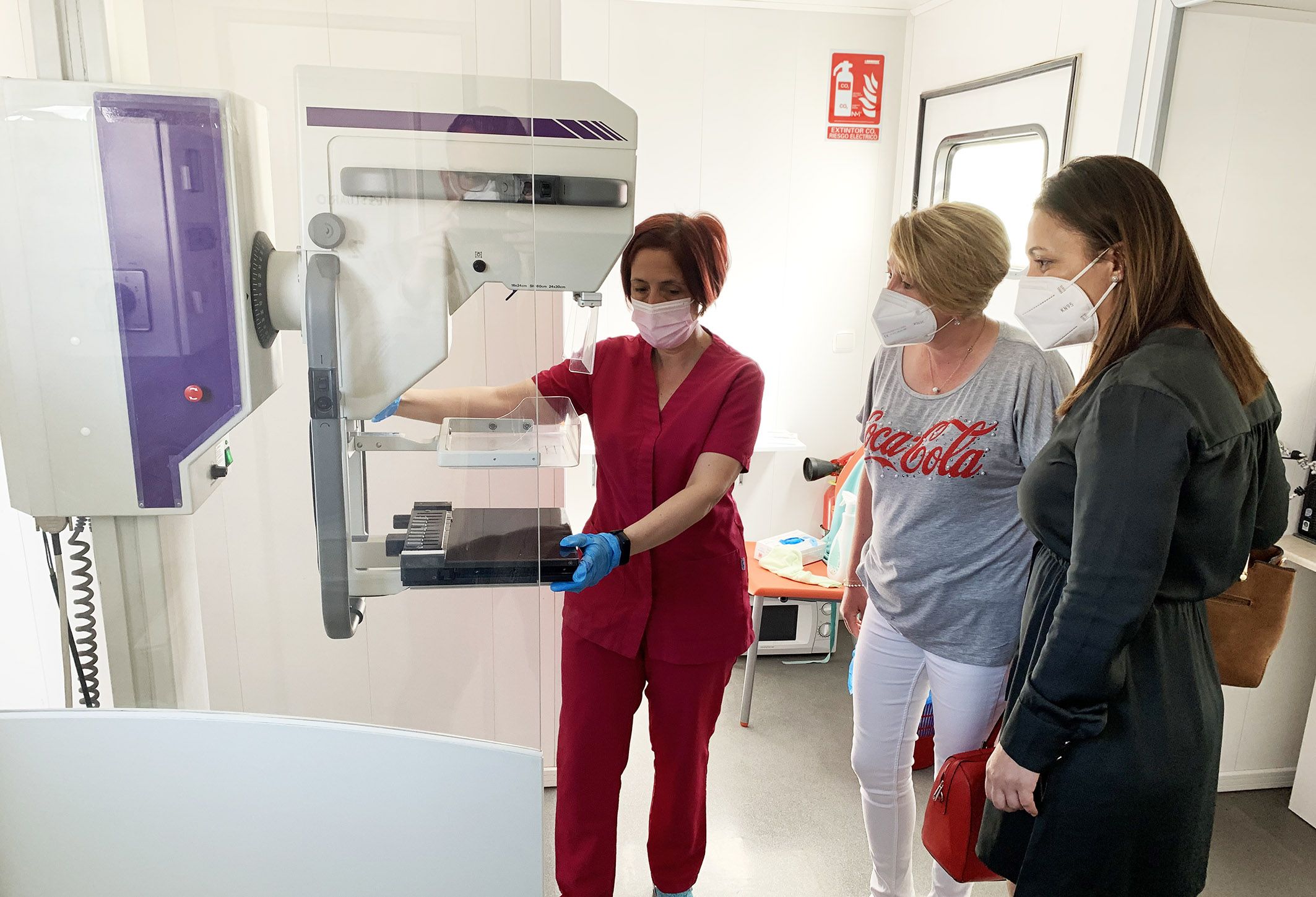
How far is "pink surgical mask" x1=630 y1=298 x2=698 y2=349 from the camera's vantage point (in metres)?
1.61

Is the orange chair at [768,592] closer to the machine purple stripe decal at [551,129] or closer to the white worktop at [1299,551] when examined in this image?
the white worktop at [1299,551]

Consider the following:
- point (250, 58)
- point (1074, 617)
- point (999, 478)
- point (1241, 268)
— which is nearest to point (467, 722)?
point (250, 58)

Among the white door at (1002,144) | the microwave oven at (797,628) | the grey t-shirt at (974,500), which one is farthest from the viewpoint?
the microwave oven at (797,628)

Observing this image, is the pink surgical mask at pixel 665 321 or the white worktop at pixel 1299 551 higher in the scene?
the pink surgical mask at pixel 665 321

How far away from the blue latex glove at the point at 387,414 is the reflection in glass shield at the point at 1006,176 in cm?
236

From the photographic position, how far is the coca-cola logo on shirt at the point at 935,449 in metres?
1.58

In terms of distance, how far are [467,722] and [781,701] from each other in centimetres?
231

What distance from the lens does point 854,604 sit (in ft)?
6.70

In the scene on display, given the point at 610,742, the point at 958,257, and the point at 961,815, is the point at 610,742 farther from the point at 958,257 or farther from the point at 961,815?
the point at 958,257

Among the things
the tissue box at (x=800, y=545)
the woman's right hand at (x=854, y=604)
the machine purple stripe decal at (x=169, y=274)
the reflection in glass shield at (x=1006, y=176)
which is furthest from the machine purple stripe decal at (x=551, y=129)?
the tissue box at (x=800, y=545)

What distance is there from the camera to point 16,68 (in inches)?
32.4

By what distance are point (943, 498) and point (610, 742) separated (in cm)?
80

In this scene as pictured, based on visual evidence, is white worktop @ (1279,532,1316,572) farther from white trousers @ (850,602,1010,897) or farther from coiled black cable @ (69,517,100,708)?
coiled black cable @ (69,517,100,708)

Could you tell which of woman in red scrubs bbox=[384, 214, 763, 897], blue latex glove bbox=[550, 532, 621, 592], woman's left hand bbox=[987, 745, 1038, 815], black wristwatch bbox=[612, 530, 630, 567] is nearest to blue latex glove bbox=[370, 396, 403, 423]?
blue latex glove bbox=[550, 532, 621, 592]
